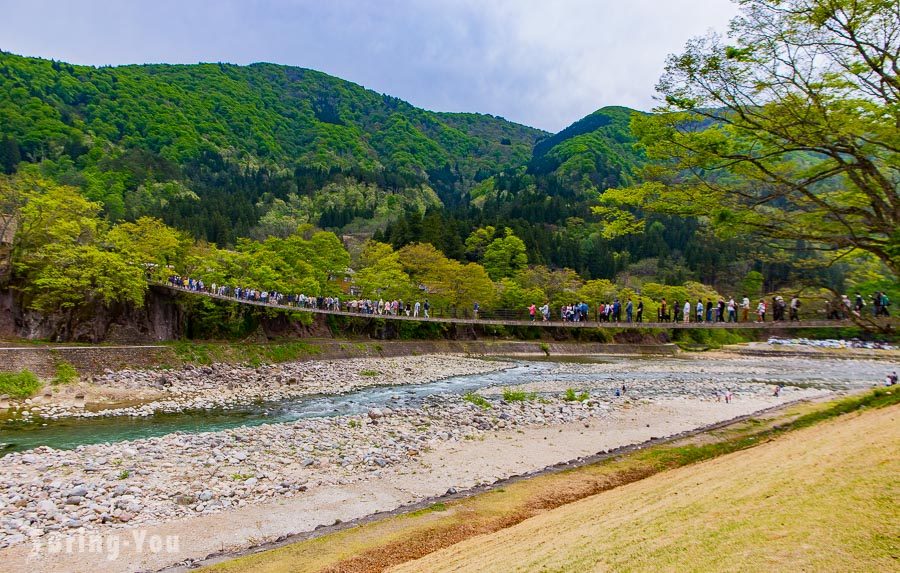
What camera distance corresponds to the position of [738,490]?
6.04 m

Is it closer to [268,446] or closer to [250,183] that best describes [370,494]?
[268,446]

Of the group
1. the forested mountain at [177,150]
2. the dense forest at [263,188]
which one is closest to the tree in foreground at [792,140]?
the dense forest at [263,188]

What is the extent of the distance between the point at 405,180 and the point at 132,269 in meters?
101

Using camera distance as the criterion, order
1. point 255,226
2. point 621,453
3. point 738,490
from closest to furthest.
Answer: point 738,490 → point 621,453 → point 255,226

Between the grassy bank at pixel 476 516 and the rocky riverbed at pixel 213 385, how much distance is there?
1299 centimetres

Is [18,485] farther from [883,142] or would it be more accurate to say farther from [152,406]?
[883,142]

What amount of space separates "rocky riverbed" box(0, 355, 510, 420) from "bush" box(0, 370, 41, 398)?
387 millimetres

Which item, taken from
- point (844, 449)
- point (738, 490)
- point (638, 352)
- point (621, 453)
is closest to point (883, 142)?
point (844, 449)

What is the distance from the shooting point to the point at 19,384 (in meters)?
18.0

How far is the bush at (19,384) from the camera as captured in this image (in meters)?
17.6

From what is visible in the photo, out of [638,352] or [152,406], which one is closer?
[152,406]

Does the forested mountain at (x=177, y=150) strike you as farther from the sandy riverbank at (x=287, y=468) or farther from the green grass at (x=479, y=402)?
the sandy riverbank at (x=287, y=468)

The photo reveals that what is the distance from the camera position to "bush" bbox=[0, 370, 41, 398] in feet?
57.7

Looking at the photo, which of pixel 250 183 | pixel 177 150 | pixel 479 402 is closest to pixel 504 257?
pixel 479 402
